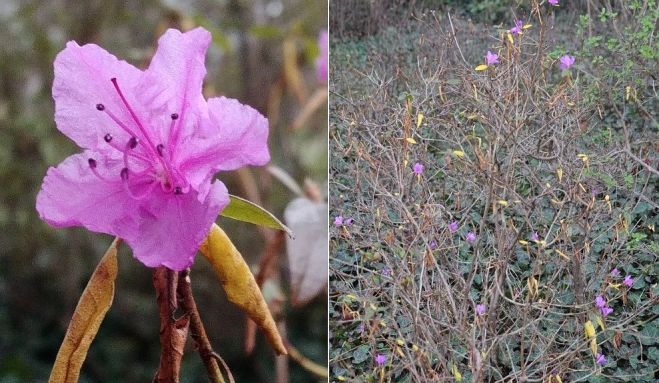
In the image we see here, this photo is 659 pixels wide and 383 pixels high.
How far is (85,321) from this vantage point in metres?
0.50

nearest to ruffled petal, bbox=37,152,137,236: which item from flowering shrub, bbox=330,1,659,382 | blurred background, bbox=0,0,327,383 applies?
flowering shrub, bbox=330,1,659,382

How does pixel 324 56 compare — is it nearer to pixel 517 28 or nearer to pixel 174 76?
pixel 517 28

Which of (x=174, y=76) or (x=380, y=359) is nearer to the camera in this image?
(x=174, y=76)

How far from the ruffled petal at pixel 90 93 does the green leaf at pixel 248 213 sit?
0.26ft

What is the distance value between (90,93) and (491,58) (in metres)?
0.76

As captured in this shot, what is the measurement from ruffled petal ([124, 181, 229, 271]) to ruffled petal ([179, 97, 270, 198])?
0.02m

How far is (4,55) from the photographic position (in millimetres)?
1839

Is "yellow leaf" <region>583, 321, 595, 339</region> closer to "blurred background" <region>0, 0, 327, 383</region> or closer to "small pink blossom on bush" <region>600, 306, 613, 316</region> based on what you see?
"small pink blossom on bush" <region>600, 306, 613, 316</region>

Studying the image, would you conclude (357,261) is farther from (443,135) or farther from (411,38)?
(411,38)

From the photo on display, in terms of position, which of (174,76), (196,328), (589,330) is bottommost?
(589,330)

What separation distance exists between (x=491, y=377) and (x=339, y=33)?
55 cm

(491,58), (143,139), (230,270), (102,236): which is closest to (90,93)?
(143,139)

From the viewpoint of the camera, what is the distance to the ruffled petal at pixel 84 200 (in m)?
0.49

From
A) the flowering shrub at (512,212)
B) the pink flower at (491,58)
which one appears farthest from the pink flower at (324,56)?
the pink flower at (491,58)
